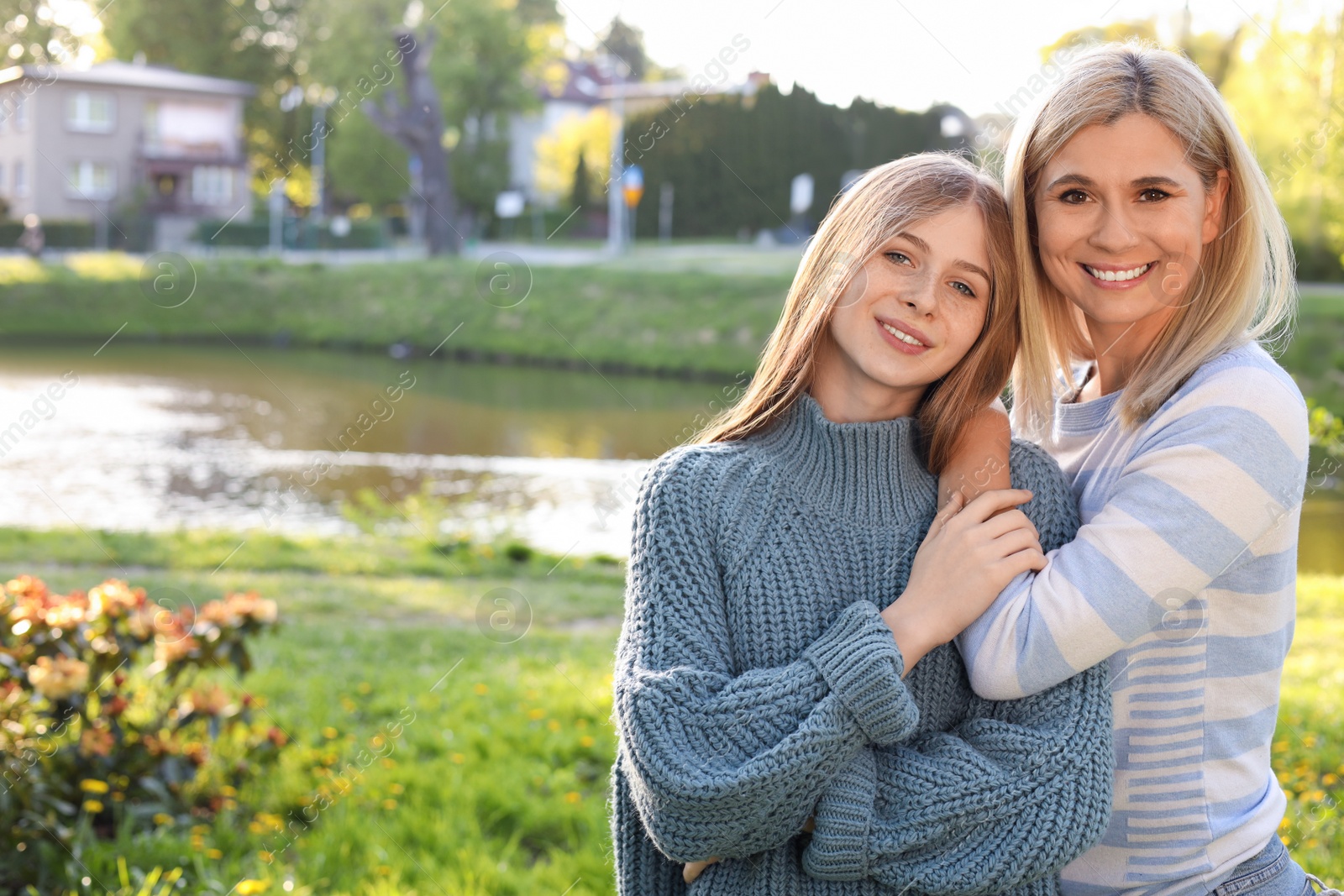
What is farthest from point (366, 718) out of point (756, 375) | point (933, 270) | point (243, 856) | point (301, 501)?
point (301, 501)

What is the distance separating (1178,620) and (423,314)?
19.5 m

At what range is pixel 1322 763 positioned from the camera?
11.4 feet

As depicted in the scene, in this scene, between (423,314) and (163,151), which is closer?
(423,314)

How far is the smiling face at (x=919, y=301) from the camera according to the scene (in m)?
1.71

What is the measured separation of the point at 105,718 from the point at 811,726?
2297 mm

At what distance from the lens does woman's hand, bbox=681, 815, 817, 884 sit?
1.55 m

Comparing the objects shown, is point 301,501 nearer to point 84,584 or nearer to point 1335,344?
point 84,584

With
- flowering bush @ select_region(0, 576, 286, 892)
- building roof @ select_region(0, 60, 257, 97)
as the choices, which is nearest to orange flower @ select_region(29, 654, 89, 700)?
flowering bush @ select_region(0, 576, 286, 892)

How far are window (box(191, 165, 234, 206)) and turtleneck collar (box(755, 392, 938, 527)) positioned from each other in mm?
34823

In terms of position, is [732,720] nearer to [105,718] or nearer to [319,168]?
[105,718]

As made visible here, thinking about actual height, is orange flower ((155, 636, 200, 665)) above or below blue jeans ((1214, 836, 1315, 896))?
below

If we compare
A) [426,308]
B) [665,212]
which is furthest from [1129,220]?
[665,212]

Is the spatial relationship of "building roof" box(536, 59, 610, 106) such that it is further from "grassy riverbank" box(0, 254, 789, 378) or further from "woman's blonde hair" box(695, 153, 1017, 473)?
"woman's blonde hair" box(695, 153, 1017, 473)

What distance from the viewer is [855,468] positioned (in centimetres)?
175
